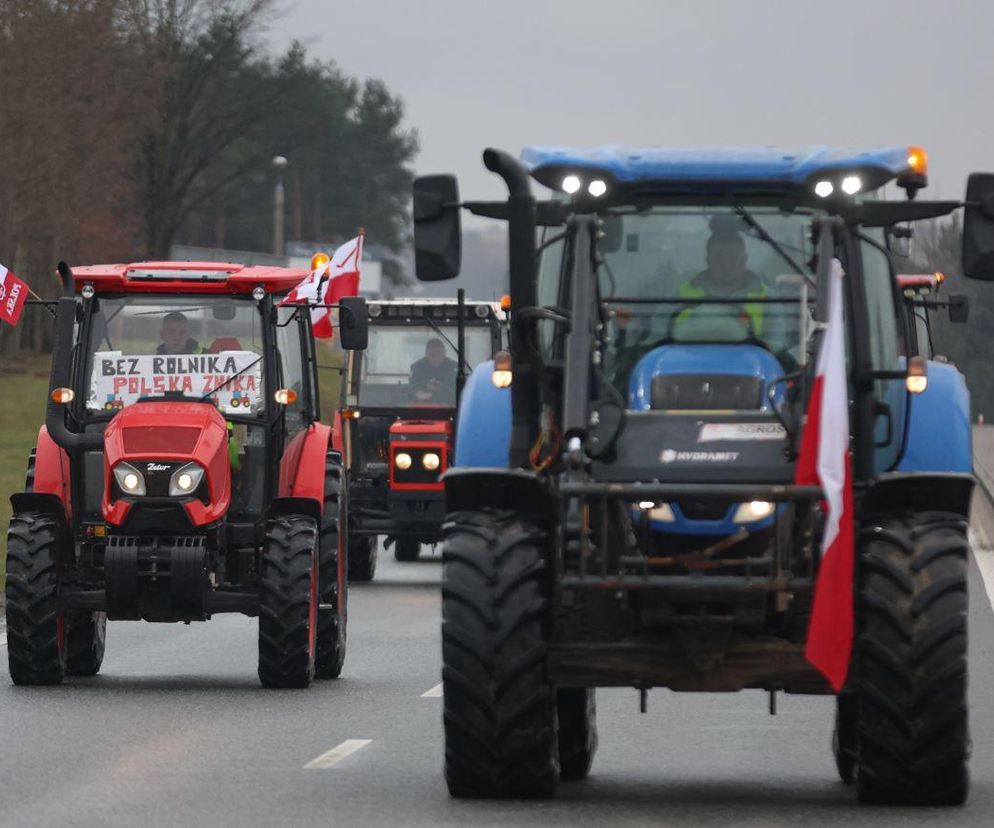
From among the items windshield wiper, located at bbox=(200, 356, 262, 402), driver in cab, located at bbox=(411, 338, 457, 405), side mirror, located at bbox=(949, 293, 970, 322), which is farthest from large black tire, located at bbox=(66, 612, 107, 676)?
driver in cab, located at bbox=(411, 338, 457, 405)

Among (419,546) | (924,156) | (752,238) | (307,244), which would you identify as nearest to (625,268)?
(752,238)

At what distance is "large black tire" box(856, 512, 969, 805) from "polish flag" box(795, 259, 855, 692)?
0.16 metres

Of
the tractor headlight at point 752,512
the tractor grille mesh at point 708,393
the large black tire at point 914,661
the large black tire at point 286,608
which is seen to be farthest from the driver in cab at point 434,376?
the large black tire at point 914,661

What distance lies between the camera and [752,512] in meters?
11.1

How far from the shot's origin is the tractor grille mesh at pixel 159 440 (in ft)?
57.4

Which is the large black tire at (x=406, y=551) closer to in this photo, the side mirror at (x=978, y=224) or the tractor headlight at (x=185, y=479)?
the tractor headlight at (x=185, y=479)

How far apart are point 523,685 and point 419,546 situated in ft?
79.8

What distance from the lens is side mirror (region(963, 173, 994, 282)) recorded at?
11.4 meters

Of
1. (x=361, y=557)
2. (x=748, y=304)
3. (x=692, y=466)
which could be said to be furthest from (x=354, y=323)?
(x=361, y=557)

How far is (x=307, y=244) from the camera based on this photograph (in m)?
123

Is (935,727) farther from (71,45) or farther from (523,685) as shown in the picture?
(71,45)

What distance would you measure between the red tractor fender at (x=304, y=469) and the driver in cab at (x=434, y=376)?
11999mm

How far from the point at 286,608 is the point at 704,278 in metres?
5.71

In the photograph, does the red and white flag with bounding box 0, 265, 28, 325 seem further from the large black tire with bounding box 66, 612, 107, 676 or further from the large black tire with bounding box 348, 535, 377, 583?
the large black tire with bounding box 348, 535, 377, 583
